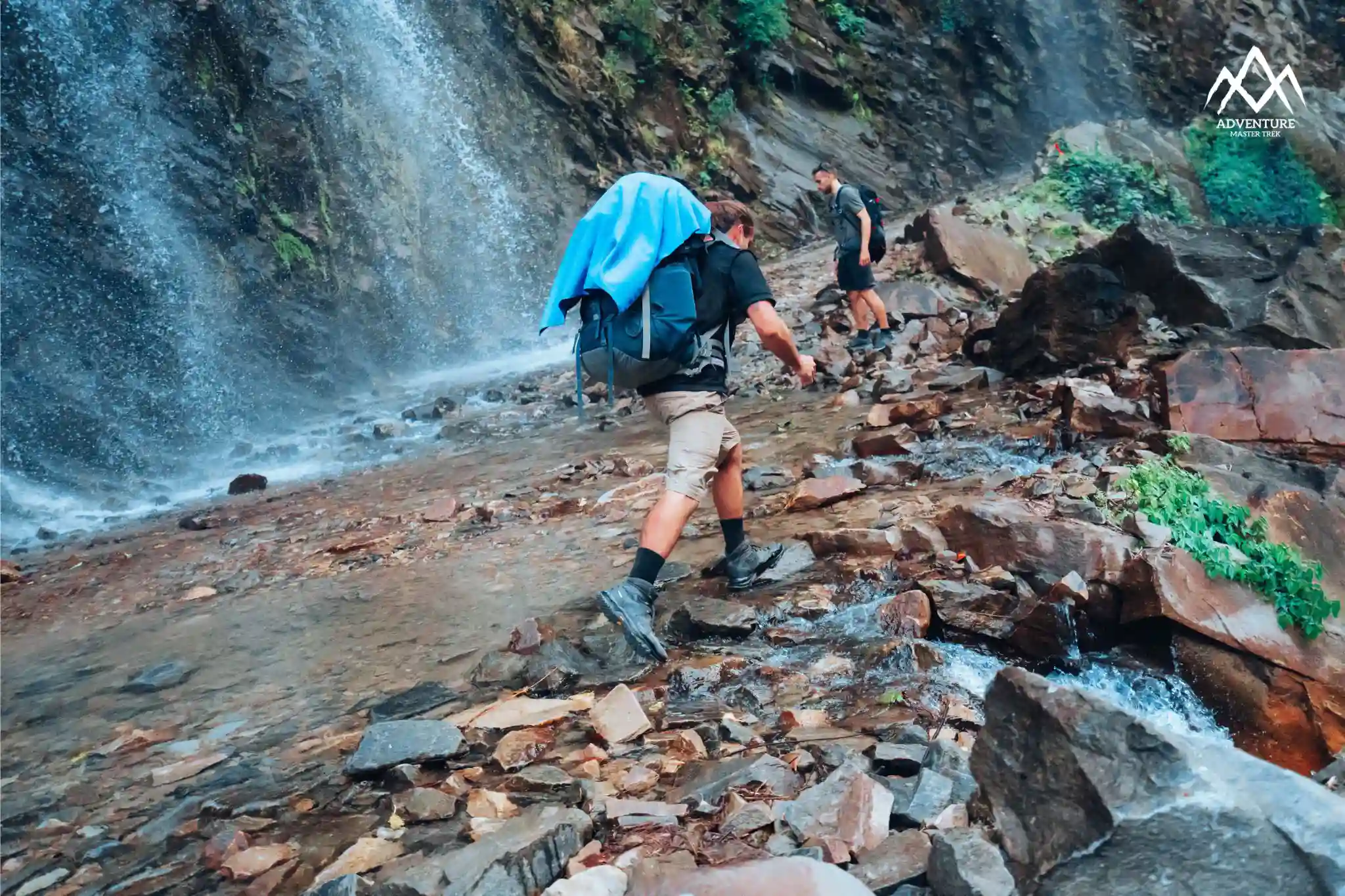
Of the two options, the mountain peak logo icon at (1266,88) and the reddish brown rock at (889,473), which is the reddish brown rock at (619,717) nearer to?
the reddish brown rock at (889,473)

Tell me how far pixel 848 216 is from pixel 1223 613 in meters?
6.61

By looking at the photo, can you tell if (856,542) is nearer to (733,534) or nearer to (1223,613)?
(733,534)

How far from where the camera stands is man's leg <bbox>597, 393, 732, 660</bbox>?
3617 mm

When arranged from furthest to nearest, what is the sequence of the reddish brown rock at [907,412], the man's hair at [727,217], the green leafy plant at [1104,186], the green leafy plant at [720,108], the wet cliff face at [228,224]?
the green leafy plant at [720,108]
the green leafy plant at [1104,186]
the wet cliff face at [228,224]
the reddish brown rock at [907,412]
the man's hair at [727,217]

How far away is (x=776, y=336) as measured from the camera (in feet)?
11.8

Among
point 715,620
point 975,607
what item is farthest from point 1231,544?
point 715,620

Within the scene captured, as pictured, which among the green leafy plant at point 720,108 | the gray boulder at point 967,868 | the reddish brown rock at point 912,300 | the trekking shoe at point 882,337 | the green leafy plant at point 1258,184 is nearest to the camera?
the gray boulder at point 967,868

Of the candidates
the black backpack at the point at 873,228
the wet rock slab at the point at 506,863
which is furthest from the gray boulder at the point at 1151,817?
the black backpack at the point at 873,228

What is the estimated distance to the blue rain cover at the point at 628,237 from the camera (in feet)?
10.9

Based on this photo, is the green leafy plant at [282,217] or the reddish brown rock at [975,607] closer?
the reddish brown rock at [975,607]

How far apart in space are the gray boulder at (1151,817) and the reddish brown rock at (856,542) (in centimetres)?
227

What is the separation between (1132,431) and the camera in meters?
5.14

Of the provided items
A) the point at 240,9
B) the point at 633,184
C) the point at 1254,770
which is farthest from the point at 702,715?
the point at 240,9

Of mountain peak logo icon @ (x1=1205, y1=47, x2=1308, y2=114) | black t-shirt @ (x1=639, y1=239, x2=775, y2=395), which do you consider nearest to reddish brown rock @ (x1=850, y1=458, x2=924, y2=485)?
black t-shirt @ (x1=639, y1=239, x2=775, y2=395)
